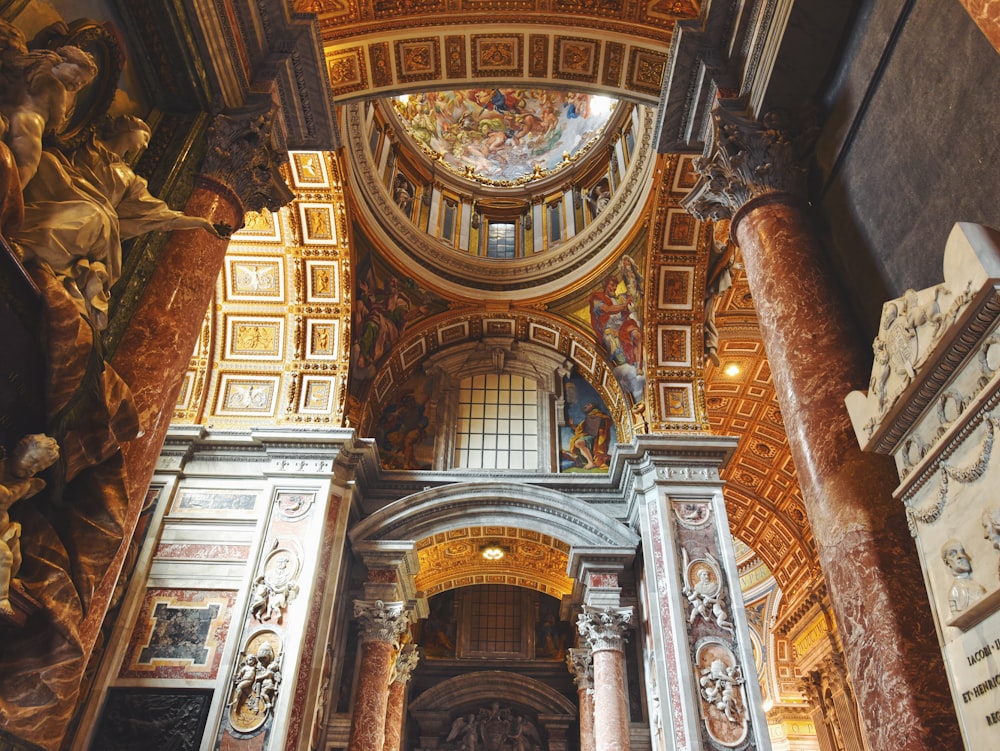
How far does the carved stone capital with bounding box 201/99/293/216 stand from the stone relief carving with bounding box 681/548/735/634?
26.1 feet

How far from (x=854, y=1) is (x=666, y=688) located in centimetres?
867

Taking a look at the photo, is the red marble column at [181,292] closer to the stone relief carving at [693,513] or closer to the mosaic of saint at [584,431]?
the stone relief carving at [693,513]

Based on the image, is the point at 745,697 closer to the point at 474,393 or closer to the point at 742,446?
the point at 474,393

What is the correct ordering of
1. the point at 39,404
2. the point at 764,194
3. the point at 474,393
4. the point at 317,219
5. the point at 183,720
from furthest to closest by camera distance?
the point at 474,393
the point at 317,219
the point at 183,720
the point at 764,194
the point at 39,404

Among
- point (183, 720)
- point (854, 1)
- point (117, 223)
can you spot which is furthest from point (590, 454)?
point (117, 223)

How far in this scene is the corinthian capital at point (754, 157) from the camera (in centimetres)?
623

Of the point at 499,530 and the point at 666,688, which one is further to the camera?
the point at 499,530

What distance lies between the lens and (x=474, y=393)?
15.3m

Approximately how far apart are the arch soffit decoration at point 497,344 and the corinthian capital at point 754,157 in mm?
7381

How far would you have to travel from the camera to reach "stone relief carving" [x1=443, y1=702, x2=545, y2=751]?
14758 mm

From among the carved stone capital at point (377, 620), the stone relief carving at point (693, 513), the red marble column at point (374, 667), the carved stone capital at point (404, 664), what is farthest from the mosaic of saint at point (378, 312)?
the stone relief carving at point (693, 513)

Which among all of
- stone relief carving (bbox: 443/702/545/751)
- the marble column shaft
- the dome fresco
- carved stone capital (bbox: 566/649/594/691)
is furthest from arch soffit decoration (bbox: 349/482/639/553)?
the dome fresco

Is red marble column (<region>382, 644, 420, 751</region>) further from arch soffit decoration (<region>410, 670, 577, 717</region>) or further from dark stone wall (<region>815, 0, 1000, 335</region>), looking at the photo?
dark stone wall (<region>815, 0, 1000, 335</region>)

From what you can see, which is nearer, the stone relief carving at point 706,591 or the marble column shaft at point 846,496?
the marble column shaft at point 846,496
